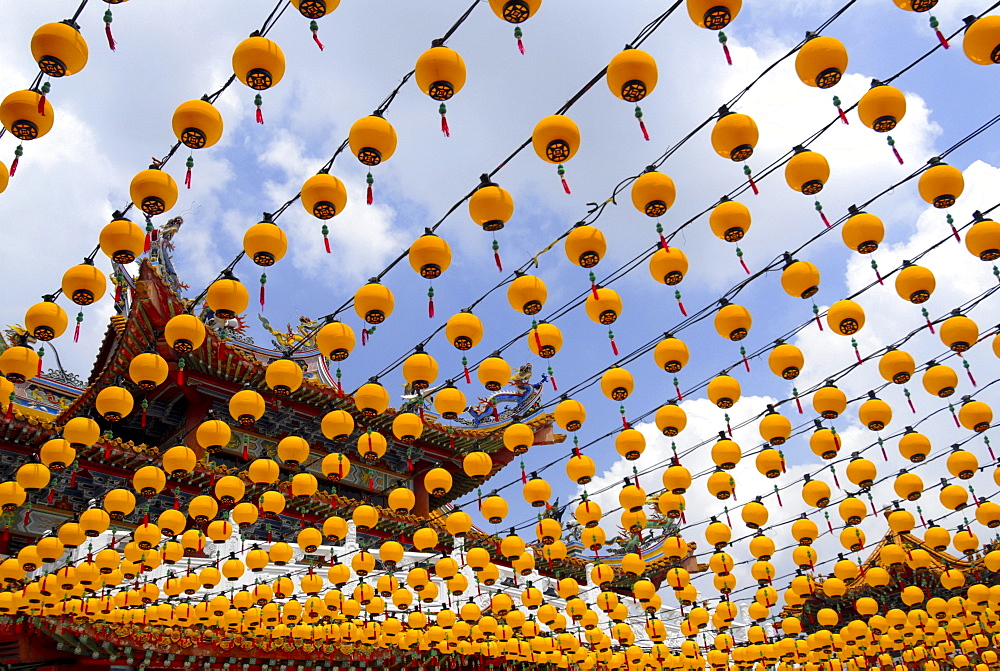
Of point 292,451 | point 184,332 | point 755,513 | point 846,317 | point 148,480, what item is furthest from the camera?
point 755,513

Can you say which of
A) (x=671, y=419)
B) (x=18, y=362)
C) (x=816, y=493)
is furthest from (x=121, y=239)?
(x=816, y=493)

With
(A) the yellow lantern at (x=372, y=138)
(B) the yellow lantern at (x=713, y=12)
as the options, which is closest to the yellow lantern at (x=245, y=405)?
(A) the yellow lantern at (x=372, y=138)

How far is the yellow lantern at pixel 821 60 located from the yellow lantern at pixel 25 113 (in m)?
4.92

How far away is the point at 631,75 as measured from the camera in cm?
537

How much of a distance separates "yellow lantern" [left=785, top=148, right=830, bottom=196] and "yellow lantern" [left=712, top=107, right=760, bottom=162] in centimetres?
46

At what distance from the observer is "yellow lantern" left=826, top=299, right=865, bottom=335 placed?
7.19 m

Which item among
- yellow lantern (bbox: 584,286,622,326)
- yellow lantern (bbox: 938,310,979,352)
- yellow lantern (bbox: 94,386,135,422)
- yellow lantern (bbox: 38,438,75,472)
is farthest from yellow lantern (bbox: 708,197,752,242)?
yellow lantern (bbox: 38,438,75,472)

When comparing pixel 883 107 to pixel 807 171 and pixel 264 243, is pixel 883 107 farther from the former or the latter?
pixel 264 243

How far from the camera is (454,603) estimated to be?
1373cm

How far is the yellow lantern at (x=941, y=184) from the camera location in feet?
19.8

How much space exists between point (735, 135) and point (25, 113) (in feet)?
15.4

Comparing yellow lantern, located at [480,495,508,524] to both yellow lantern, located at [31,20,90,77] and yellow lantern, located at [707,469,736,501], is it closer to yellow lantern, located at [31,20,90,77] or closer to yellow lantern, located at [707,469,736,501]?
yellow lantern, located at [707,469,736,501]

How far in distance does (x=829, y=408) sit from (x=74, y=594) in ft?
31.6

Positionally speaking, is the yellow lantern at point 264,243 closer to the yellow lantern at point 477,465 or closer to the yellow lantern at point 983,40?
the yellow lantern at point 477,465
